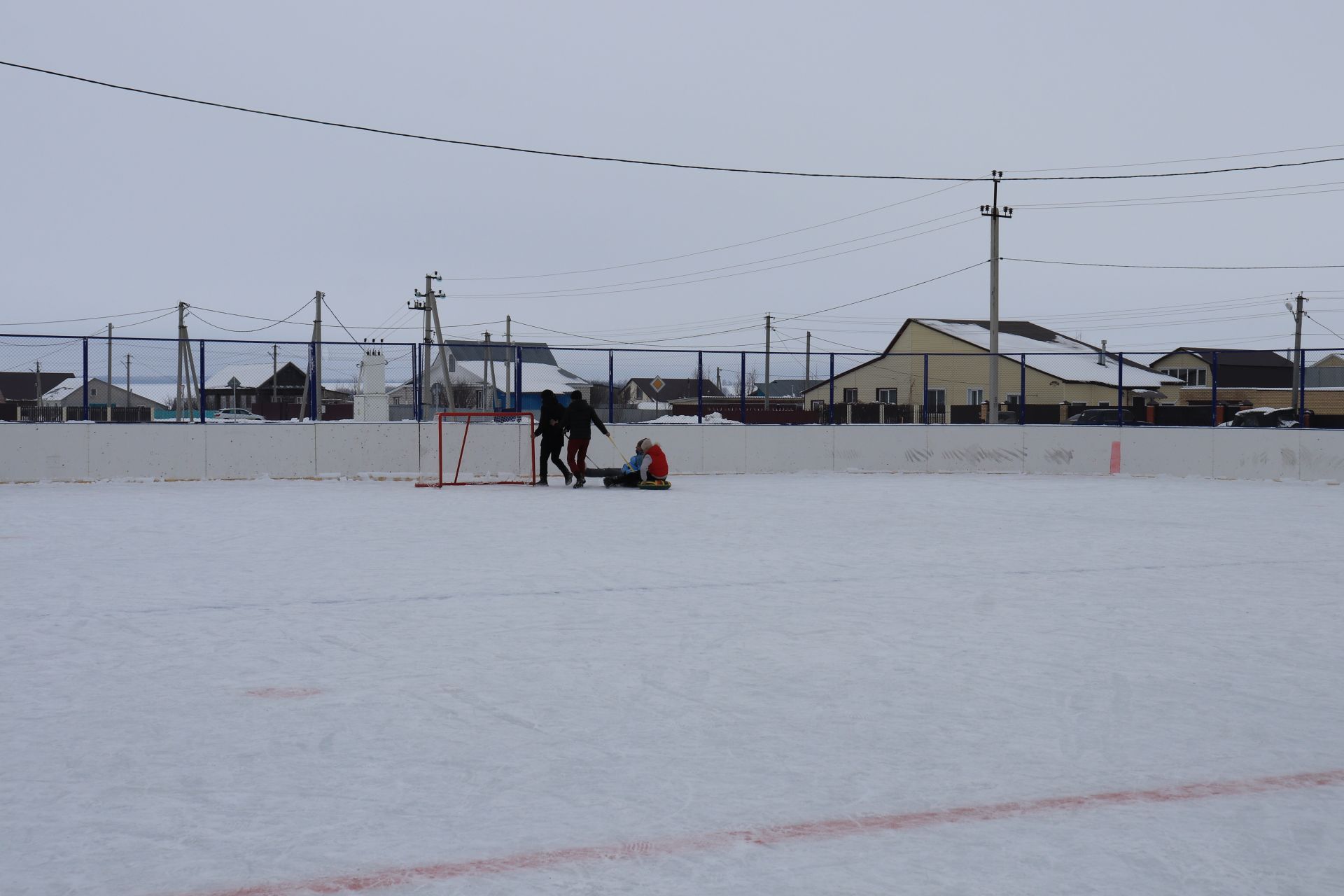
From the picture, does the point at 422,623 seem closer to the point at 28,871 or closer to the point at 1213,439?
the point at 28,871

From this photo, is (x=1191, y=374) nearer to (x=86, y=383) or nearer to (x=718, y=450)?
(x=718, y=450)

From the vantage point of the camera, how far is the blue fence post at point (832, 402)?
79.6 ft

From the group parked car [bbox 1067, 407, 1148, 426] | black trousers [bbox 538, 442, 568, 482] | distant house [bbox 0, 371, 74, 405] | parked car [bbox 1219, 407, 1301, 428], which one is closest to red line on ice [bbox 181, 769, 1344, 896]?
black trousers [bbox 538, 442, 568, 482]

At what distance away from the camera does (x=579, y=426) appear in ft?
61.2

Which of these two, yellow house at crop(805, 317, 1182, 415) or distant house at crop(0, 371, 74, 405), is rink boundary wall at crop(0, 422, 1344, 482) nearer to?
distant house at crop(0, 371, 74, 405)

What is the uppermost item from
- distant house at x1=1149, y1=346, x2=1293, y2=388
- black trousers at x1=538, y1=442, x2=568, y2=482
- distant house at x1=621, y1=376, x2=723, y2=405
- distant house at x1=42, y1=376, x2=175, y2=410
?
distant house at x1=1149, y1=346, x2=1293, y2=388

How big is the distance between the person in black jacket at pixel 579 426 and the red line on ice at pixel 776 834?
14.7 m

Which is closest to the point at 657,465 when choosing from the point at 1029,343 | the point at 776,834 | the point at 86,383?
the point at 86,383

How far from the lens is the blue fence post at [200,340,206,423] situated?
20562mm

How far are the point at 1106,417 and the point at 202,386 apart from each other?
19.2m

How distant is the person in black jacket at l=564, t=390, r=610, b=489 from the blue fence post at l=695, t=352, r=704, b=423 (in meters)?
5.44

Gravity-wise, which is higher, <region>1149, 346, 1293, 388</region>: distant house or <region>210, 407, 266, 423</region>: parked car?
<region>1149, 346, 1293, 388</region>: distant house

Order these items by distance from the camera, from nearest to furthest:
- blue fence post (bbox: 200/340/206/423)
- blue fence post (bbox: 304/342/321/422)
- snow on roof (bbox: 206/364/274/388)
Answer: blue fence post (bbox: 200/340/206/423)
blue fence post (bbox: 304/342/321/422)
snow on roof (bbox: 206/364/274/388)

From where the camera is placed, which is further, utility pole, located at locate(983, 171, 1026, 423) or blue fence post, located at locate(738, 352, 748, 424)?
utility pole, located at locate(983, 171, 1026, 423)
